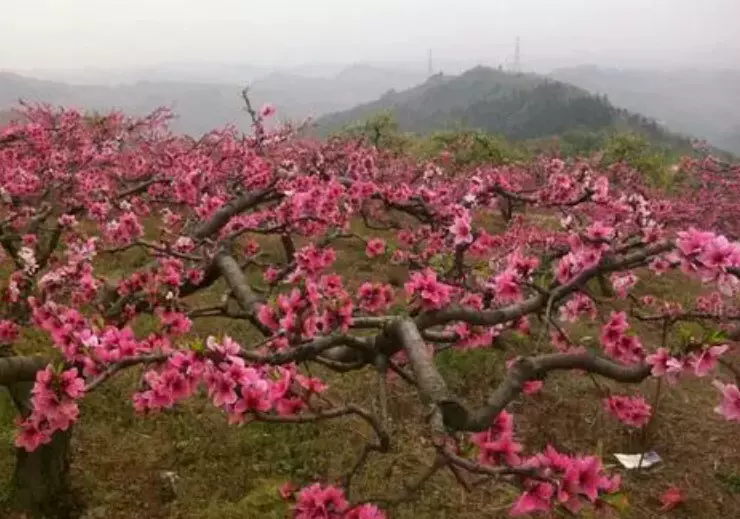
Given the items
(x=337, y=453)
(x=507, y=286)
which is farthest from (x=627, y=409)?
(x=337, y=453)

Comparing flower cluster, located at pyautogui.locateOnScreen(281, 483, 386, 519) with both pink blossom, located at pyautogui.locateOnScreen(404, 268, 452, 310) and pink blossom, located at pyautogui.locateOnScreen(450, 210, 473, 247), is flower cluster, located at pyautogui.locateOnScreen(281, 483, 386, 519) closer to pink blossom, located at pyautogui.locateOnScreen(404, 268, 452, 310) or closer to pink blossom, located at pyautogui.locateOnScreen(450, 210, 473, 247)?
pink blossom, located at pyautogui.locateOnScreen(404, 268, 452, 310)

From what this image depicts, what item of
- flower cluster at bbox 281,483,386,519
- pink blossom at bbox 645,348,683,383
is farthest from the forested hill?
flower cluster at bbox 281,483,386,519

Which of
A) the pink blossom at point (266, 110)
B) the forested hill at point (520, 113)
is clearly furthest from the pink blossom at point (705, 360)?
the forested hill at point (520, 113)

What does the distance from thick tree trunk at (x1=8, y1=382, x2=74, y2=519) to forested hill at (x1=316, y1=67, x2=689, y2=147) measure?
8090cm

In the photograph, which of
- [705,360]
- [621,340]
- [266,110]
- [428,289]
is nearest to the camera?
[705,360]

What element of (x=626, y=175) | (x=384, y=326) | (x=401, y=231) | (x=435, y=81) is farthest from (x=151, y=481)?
(x=435, y=81)

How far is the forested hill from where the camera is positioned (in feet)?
347

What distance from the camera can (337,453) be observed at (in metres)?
7.62

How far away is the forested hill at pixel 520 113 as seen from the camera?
106 m

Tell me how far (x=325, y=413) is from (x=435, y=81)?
196779mm

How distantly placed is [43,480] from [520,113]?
380 feet

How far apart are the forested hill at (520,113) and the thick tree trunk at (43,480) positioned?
80.9 meters

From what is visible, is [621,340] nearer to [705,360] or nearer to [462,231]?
[705,360]

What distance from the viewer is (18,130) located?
11406 mm
